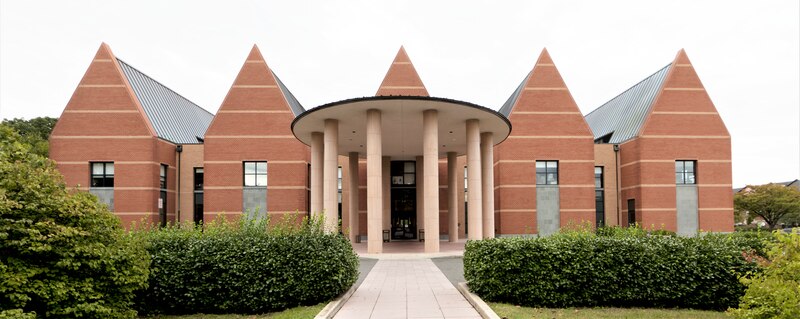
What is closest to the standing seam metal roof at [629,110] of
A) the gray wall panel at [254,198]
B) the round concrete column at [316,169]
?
the round concrete column at [316,169]

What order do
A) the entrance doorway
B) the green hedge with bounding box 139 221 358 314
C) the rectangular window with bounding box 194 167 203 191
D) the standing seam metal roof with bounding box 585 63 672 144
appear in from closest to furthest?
the green hedge with bounding box 139 221 358 314
the rectangular window with bounding box 194 167 203 191
the standing seam metal roof with bounding box 585 63 672 144
the entrance doorway

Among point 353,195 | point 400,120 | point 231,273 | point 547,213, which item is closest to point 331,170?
point 400,120

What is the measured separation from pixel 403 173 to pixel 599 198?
14.4 metres

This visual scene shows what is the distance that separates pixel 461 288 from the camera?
41.7 feet

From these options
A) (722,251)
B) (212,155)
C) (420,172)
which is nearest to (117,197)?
(212,155)

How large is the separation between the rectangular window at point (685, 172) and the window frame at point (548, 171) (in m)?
8.14

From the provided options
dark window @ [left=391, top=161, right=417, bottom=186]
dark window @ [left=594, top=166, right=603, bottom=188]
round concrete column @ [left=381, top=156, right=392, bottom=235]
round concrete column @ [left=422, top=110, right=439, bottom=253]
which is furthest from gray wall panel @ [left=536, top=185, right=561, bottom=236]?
→ round concrete column @ [left=422, top=110, right=439, bottom=253]

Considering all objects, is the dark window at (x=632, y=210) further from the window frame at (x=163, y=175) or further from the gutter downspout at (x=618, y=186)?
the window frame at (x=163, y=175)

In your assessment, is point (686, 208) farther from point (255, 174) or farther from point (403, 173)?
point (255, 174)

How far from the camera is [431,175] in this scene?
22.9 m

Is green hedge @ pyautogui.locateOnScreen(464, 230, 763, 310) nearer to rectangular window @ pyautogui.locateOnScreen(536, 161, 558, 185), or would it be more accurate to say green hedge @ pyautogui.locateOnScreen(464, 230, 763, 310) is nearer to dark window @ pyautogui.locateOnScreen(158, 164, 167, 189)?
rectangular window @ pyautogui.locateOnScreen(536, 161, 558, 185)

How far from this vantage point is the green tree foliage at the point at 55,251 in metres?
7.58

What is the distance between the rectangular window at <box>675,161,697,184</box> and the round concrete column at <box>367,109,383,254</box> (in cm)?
2303

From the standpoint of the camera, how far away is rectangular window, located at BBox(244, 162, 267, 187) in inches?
1339
